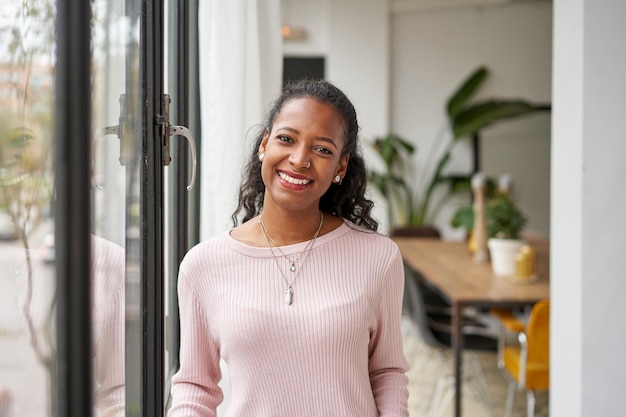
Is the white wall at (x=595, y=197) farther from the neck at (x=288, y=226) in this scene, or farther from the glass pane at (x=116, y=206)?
the glass pane at (x=116, y=206)

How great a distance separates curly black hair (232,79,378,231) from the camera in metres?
1.38

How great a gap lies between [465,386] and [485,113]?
3482 mm

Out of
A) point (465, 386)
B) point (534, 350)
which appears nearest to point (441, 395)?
point (465, 386)

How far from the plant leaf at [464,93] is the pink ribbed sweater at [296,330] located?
619cm

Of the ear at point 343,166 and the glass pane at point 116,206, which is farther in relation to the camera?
the ear at point 343,166

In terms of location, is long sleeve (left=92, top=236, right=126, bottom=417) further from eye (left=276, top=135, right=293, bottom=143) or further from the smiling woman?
eye (left=276, top=135, right=293, bottom=143)

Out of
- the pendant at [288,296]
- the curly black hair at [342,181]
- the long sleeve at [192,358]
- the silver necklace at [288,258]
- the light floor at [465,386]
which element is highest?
the curly black hair at [342,181]

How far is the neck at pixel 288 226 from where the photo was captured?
138 cm

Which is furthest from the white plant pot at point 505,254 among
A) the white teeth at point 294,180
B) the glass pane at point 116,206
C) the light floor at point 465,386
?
the glass pane at point 116,206

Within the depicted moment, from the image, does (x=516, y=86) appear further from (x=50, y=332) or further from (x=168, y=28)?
(x=50, y=332)

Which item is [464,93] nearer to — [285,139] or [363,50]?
[363,50]

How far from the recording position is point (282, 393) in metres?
1.28

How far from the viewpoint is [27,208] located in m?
0.81

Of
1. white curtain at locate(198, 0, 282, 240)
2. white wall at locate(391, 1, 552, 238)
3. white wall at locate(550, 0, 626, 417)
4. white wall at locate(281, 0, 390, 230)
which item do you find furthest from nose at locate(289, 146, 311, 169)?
white wall at locate(391, 1, 552, 238)
